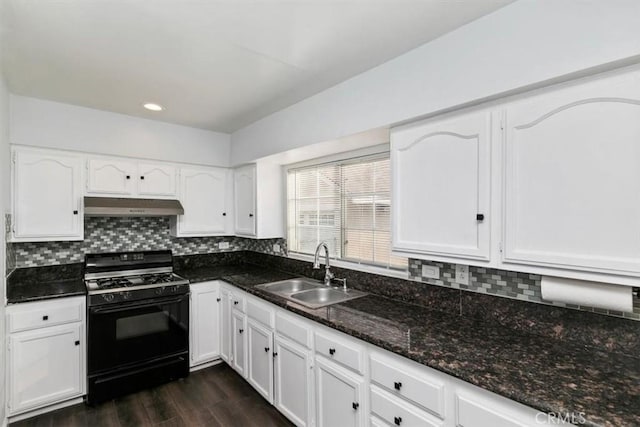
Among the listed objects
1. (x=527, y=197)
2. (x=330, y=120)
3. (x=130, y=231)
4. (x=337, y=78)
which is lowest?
(x=130, y=231)

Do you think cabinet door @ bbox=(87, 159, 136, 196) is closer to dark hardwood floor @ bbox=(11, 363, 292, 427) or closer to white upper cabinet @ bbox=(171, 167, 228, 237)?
white upper cabinet @ bbox=(171, 167, 228, 237)

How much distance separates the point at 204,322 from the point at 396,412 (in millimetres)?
2157

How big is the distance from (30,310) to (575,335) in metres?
3.39

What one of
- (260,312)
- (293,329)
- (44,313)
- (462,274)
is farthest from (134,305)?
(462,274)

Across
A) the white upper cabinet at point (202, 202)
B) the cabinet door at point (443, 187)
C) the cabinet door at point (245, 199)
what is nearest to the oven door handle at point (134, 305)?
the white upper cabinet at point (202, 202)

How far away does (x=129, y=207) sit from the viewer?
9.45 feet

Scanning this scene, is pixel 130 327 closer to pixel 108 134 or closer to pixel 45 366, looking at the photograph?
pixel 45 366

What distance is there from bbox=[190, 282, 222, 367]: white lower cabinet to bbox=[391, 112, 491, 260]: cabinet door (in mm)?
2006

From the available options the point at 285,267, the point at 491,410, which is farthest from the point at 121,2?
the point at 285,267

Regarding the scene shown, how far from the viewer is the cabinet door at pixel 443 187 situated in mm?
1535

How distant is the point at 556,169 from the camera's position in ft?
4.27

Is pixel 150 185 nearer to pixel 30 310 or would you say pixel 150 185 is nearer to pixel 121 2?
pixel 30 310

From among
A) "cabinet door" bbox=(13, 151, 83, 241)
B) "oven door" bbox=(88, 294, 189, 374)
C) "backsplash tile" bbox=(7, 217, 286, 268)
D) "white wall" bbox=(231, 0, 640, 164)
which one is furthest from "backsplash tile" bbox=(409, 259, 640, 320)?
"cabinet door" bbox=(13, 151, 83, 241)

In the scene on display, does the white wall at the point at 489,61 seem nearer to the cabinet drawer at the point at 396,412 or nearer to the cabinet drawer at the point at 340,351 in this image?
the cabinet drawer at the point at 340,351
